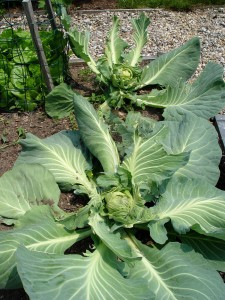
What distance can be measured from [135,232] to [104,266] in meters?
0.57

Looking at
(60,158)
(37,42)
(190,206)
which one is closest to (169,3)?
(37,42)

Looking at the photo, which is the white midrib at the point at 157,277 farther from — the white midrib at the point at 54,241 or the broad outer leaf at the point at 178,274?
the white midrib at the point at 54,241

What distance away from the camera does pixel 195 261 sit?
101 inches

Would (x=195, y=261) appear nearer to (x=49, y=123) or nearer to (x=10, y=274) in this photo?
(x=10, y=274)

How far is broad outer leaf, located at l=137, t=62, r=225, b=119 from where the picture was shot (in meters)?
3.84

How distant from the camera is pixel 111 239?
2.48 m

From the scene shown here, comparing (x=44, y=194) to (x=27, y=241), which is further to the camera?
(x=44, y=194)

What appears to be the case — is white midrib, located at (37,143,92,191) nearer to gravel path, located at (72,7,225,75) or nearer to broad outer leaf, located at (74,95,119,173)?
broad outer leaf, located at (74,95,119,173)

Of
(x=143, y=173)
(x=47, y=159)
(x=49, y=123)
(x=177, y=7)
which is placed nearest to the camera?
(x=143, y=173)

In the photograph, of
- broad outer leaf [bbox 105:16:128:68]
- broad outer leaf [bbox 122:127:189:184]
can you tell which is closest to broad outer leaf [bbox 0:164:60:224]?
broad outer leaf [bbox 122:127:189:184]

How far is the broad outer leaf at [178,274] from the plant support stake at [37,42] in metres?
2.03

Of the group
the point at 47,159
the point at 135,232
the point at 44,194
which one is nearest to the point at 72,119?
the point at 47,159

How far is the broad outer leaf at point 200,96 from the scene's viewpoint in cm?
384

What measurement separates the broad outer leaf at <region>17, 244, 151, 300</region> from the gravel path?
313 centimetres
